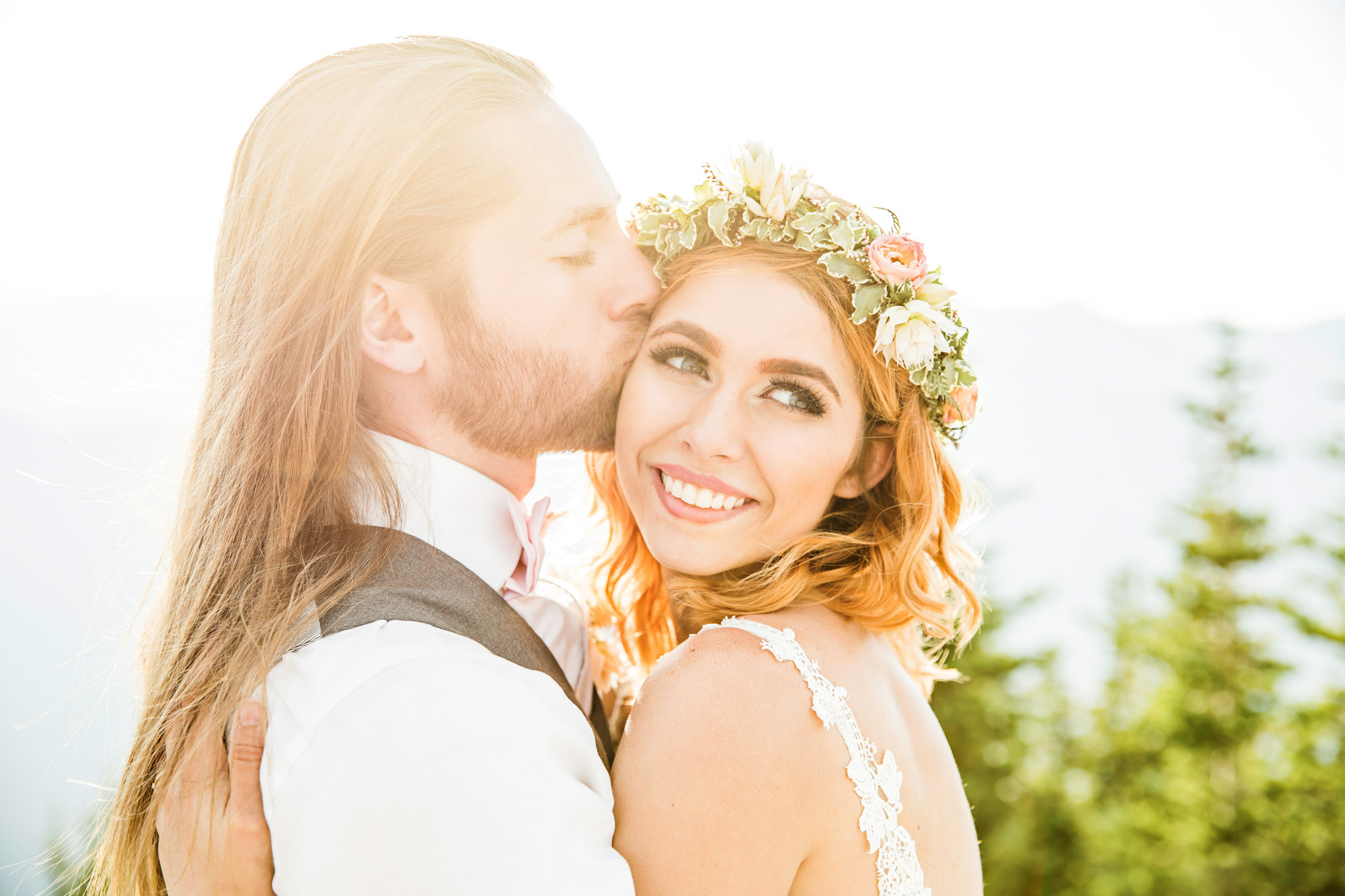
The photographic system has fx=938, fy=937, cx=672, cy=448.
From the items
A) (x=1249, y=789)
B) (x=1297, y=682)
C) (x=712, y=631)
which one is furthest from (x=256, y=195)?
(x=1297, y=682)

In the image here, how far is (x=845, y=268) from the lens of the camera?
2580 mm

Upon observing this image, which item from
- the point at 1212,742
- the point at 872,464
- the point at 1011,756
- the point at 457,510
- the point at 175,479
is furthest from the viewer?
the point at 1212,742

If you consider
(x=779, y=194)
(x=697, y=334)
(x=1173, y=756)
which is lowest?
(x=1173, y=756)

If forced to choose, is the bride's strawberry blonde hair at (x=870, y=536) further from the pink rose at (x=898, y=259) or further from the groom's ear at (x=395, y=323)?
the groom's ear at (x=395, y=323)

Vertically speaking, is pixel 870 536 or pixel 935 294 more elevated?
pixel 935 294

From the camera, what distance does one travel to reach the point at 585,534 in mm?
3674

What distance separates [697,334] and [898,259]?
1.96 ft

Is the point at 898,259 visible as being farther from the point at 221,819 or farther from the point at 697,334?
the point at 221,819

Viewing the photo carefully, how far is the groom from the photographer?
162 centimetres

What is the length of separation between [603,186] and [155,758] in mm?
1920

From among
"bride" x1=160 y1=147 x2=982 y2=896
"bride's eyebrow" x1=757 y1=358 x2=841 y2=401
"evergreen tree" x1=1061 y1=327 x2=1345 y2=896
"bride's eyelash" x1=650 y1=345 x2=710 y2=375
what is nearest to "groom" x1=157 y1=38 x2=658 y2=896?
"bride's eyelash" x1=650 y1=345 x2=710 y2=375

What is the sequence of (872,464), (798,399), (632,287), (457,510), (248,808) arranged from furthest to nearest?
(872,464) → (632,287) → (798,399) → (457,510) → (248,808)

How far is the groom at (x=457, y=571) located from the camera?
5.33ft

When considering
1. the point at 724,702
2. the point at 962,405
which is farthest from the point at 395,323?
the point at 962,405
